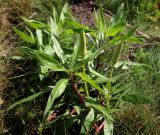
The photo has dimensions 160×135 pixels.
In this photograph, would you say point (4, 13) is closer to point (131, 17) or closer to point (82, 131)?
point (131, 17)

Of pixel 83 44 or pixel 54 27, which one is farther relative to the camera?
pixel 54 27

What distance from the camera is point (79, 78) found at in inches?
108

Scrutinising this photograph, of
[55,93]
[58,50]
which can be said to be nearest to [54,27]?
[58,50]

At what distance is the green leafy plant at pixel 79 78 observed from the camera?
2508 mm

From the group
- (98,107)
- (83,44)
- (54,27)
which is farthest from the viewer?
(54,27)

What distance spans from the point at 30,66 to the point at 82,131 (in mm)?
806

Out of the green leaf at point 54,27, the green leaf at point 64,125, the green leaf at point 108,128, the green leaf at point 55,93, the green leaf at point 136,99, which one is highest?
the green leaf at point 54,27

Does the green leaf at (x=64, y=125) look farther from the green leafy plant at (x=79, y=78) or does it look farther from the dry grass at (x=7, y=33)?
the dry grass at (x=7, y=33)

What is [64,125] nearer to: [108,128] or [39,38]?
→ [108,128]

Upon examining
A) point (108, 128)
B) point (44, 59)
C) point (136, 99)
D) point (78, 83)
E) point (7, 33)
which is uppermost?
point (7, 33)

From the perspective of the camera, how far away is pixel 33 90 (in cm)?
293

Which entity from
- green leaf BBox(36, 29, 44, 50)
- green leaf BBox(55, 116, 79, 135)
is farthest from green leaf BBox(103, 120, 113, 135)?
green leaf BBox(36, 29, 44, 50)

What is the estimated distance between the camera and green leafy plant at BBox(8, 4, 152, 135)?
2.51 meters

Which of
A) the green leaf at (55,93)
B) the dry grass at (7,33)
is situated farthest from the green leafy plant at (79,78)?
the dry grass at (7,33)
